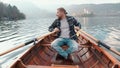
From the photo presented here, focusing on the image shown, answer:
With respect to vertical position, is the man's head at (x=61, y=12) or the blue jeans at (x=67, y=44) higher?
the man's head at (x=61, y=12)

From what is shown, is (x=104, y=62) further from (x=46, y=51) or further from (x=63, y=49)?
(x=46, y=51)

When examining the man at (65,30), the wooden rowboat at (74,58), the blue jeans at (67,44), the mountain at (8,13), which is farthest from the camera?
the mountain at (8,13)

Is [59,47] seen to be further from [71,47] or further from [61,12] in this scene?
[61,12]

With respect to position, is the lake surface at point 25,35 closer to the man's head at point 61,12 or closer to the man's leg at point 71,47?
the man's leg at point 71,47

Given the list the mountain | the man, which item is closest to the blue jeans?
the man

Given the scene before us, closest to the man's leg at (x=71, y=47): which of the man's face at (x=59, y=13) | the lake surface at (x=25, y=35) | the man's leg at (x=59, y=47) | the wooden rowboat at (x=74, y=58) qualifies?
the man's leg at (x=59, y=47)

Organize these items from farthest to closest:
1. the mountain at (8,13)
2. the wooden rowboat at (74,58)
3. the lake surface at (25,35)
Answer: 1. the mountain at (8,13)
2. the lake surface at (25,35)
3. the wooden rowboat at (74,58)

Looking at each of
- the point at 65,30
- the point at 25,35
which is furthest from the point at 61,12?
the point at 25,35

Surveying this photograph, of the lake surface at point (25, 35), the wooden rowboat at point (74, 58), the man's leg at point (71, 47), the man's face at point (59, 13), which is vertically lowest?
the lake surface at point (25, 35)

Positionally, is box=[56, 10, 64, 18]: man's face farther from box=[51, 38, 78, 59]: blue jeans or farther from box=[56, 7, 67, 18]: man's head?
box=[51, 38, 78, 59]: blue jeans

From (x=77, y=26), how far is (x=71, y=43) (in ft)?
2.89

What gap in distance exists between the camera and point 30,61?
8555mm

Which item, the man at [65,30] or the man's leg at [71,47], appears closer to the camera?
the man's leg at [71,47]

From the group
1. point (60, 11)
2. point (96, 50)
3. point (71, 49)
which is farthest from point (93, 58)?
point (60, 11)
